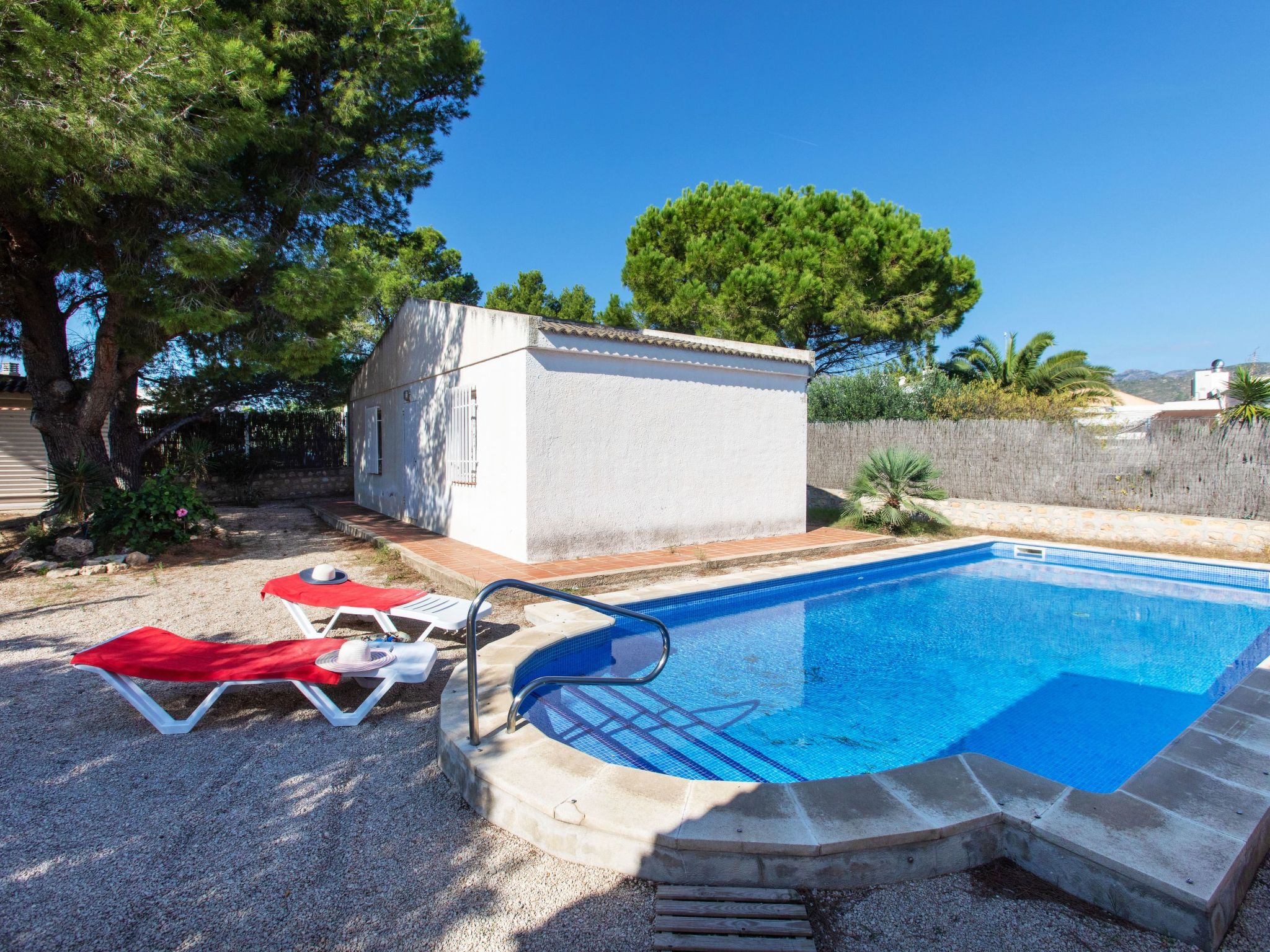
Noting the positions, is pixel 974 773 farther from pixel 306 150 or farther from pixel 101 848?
pixel 306 150

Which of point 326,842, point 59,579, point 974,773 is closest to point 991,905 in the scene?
point 974,773

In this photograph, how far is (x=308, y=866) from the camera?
2.69m

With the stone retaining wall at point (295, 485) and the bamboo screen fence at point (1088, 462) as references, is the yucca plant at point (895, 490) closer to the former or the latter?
the bamboo screen fence at point (1088, 462)

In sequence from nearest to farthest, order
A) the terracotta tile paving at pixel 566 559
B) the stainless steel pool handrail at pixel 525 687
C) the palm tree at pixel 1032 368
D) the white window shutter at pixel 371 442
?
the stainless steel pool handrail at pixel 525 687, the terracotta tile paving at pixel 566 559, the white window shutter at pixel 371 442, the palm tree at pixel 1032 368

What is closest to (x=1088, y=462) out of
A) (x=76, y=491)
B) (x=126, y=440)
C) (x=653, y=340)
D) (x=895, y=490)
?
(x=895, y=490)

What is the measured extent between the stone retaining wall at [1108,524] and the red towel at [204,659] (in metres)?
13.5

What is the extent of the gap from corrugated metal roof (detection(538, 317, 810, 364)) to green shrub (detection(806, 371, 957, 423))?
7518mm

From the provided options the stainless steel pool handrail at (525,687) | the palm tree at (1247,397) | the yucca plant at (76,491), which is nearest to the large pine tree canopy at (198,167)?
the yucca plant at (76,491)

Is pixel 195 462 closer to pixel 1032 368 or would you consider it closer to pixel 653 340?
pixel 653 340

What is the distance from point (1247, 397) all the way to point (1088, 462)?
2907 millimetres

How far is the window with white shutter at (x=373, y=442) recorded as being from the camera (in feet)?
46.2

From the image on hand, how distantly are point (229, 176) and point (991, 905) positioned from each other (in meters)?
12.9

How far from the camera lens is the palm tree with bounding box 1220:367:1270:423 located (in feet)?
37.0

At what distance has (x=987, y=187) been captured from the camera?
64.1 ft
